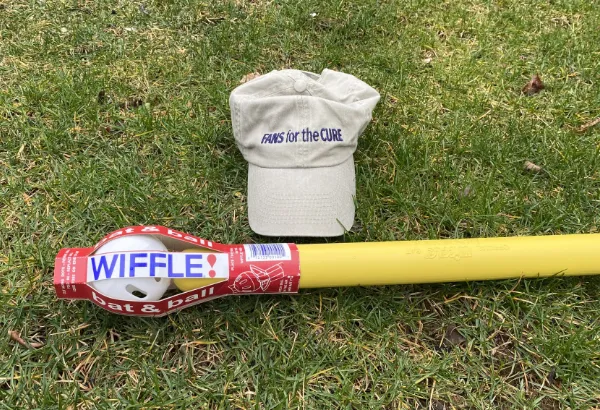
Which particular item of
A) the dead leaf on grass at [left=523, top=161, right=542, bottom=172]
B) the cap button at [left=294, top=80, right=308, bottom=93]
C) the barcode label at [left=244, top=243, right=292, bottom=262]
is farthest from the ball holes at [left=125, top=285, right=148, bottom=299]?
the dead leaf on grass at [left=523, top=161, right=542, bottom=172]

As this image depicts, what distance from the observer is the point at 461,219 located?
2209 mm

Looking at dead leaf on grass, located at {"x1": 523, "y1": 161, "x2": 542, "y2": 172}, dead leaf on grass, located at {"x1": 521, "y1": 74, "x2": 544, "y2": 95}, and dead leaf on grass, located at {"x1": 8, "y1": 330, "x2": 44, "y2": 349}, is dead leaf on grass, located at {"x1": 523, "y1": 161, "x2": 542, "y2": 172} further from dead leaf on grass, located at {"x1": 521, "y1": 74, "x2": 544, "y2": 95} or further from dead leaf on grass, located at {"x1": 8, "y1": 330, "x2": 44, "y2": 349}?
dead leaf on grass, located at {"x1": 8, "y1": 330, "x2": 44, "y2": 349}

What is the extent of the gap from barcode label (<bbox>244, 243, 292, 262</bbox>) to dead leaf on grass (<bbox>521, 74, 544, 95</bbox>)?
1720 millimetres

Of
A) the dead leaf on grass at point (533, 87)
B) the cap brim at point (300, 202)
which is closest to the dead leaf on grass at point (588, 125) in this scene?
the dead leaf on grass at point (533, 87)

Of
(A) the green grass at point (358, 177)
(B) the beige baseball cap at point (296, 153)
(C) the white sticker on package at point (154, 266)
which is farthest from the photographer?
(B) the beige baseball cap at point (296, 153)

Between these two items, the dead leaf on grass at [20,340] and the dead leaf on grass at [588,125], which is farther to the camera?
the dead leaf on grass at [588,125]

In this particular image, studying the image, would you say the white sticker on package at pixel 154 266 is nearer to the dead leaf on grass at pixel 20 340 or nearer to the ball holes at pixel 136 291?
the ball holes at pixel 136 291

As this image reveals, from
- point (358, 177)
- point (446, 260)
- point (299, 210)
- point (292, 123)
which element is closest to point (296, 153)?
point (292, 123)

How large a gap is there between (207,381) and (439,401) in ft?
2.53

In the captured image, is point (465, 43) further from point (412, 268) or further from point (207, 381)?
point (207, 381)

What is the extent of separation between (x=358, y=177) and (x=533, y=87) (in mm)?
1186

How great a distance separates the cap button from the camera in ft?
7.17

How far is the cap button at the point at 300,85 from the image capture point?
219 cm

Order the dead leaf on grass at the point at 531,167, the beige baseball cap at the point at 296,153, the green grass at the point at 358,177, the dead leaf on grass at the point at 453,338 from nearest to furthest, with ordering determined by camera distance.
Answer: the green grass at the point at 358,177 < the dead leaf on grass at the point at 453,338 < the beige baseball cap at the point at 296,153 < the dead leaf on grass at the point at 531,167
